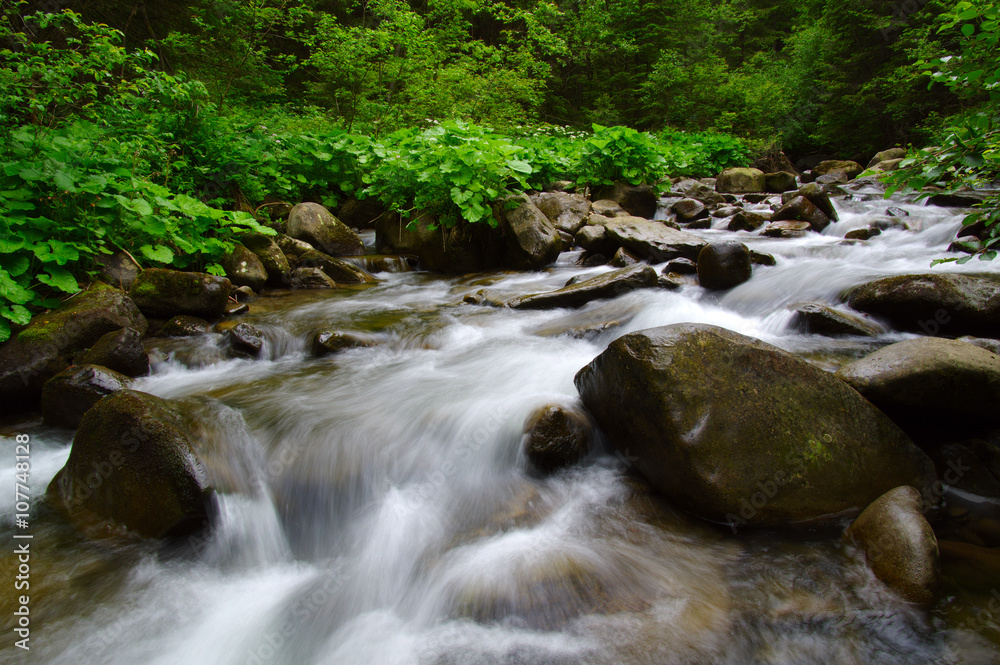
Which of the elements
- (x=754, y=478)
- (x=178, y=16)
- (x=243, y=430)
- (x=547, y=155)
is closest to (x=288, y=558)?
(x=243, y=430)

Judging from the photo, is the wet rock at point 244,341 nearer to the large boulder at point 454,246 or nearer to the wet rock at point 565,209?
the large boulder at point 454,246

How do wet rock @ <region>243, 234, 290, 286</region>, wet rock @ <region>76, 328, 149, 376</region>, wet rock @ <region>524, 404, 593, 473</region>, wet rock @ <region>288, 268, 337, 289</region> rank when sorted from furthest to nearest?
wet rock @ <region>288, 268, 337, 289</region>, wet rock @ <region>243, 234, 290, 286</region>, wet rock @ <region>76, 328, 149, 376</region>, wet rock @ <region>524, 404, 593, 473</region>

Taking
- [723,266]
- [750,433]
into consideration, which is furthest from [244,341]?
[723,266]

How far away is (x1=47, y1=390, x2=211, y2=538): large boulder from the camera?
8.04ft

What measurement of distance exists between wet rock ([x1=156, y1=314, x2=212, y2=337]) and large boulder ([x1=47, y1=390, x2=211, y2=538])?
232cm

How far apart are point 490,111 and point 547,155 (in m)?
7.09

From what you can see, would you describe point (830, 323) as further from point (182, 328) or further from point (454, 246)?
point (182, 328)

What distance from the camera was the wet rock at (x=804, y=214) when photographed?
26.2 ft

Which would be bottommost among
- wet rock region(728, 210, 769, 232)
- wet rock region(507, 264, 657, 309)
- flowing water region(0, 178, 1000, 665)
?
flowing water region(0, 178, 1000, 665)

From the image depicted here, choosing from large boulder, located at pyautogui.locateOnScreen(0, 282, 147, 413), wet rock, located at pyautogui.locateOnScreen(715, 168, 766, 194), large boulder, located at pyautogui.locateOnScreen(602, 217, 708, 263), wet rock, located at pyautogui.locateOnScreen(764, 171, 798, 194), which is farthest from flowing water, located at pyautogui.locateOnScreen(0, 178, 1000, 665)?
wet rock, located at pyautogui.locateOnScreen(764, 171, 798, 194)

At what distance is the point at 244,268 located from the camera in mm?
6105

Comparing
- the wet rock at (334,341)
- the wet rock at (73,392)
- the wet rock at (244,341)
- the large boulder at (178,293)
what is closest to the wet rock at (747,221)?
the wet rock at (334,341)

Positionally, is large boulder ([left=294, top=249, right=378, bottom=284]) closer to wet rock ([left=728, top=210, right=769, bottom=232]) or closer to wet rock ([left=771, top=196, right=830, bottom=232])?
wet rock ([left=728, top=210, right=769, bottom=232])

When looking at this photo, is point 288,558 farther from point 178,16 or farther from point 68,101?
point 178,16
